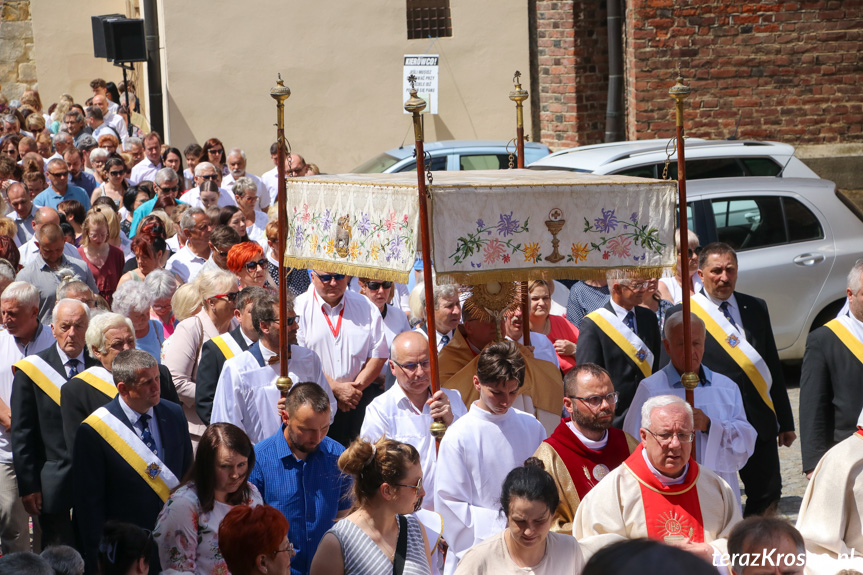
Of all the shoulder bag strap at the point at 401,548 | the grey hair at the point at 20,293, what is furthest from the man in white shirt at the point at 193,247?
the shoulder bag strap at the point at 401,548

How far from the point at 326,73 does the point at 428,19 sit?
1677 millimetres

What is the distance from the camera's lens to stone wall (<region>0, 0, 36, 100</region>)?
24812 millimetres

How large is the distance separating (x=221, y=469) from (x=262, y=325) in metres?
1.57

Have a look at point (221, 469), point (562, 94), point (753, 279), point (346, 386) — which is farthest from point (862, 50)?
point (221, 469)

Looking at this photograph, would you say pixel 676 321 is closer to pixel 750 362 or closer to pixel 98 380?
pixel 750 362

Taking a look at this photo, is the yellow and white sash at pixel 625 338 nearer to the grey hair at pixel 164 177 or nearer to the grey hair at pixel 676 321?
the grey hair at pixel 676 321

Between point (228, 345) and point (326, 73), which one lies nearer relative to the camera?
point (228, 345)

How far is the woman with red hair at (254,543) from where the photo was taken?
4.19m

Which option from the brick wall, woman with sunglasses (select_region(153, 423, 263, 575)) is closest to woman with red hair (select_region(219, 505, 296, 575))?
woman with sunglasses (select_region(153, 423, 263, 575))

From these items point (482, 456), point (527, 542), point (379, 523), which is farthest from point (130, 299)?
point (527, 542)

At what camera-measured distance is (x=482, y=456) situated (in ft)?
17.4

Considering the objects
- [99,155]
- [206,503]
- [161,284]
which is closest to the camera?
[206,503]

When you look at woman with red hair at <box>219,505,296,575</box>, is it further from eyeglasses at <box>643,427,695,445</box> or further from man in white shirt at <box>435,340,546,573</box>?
eyeglasses at <box>643,427,695,445</box>

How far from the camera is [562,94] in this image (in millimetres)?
15375
